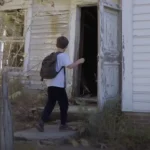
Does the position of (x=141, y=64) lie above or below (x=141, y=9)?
below

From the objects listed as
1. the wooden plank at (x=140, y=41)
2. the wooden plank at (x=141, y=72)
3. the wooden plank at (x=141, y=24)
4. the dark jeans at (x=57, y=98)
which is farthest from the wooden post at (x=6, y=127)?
the wooden plank at (x=141, y=24)

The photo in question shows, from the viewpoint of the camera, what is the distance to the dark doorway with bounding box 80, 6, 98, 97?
1058 centimetres

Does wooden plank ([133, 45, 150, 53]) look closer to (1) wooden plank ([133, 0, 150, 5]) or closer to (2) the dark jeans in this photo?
(1) wooden plank ([133, 0, 150, 5])

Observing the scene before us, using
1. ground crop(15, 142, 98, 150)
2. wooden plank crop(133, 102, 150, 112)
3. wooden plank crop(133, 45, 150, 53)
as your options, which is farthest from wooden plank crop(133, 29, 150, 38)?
ground crop(15, 142, 98, 150)

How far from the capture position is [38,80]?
9.95 m

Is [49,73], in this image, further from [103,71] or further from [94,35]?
[94,35]

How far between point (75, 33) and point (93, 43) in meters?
2.23

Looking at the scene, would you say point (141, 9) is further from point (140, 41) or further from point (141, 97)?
point (141, 97)

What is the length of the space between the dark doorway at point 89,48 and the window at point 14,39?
5.47 feet

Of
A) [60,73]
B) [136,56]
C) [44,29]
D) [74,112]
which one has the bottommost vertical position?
[74,112]

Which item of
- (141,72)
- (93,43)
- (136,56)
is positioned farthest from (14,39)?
(141,72)

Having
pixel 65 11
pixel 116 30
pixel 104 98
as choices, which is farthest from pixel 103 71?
pixel 65 11

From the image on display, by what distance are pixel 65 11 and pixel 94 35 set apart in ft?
6.49

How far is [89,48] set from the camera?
11.5 meters
